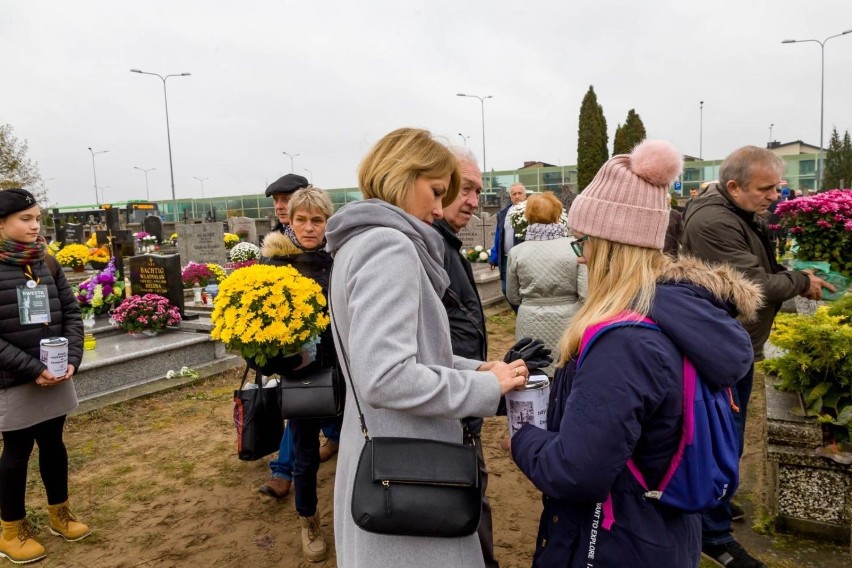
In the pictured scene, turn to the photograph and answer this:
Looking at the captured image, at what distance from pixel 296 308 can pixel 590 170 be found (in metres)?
44.2

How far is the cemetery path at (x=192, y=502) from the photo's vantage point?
3.48 meters

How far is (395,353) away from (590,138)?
1837 inches

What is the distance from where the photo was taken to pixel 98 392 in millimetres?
6230

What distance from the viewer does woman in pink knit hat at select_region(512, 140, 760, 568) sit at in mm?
1461

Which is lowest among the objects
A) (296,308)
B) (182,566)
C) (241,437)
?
(182,566)

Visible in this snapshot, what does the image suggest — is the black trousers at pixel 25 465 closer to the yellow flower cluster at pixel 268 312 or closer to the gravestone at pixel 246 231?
the yellow flower cluster at pixel 268 312

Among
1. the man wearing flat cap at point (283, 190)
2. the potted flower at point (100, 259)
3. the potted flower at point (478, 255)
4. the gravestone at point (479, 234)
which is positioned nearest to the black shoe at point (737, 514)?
the man wearing flat cap at point (283, 190)

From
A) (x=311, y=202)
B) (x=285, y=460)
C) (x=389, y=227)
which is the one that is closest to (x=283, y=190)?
(x=311, y=202)

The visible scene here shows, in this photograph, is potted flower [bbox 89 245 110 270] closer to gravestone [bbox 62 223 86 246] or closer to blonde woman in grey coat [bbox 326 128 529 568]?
gravestone [bbox 62 223 86 246]

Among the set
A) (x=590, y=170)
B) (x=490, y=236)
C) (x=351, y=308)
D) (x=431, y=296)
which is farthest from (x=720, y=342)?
(x=590, y=170)

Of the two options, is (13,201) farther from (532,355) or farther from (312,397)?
(532,355)

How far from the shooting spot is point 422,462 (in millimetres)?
1575

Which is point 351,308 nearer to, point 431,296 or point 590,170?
point 431,296

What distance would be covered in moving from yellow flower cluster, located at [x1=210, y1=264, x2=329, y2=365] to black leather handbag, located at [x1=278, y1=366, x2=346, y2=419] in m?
0.19
